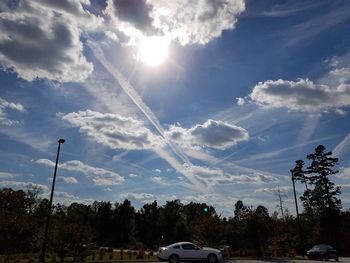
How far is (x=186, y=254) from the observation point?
2414 cm

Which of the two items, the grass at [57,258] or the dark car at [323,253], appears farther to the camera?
the dark car at [323,253]

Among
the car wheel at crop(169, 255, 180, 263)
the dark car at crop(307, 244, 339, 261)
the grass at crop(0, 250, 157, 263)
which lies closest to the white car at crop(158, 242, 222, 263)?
the car wheel at crop(169, 255, 180, 263)

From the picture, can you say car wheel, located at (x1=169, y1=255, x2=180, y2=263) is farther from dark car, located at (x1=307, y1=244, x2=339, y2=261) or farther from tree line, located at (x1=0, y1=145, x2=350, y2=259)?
dark car, located at (x1=307, y1=244, x2=339, y2=261)

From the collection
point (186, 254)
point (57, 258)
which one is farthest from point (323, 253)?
point (57, 258)

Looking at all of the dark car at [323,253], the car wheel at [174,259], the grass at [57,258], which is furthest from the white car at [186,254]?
the dark car at [323,253]

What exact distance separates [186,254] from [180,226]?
45.5m

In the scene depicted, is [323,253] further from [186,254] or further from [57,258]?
[57,258]

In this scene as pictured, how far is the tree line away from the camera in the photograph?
2850cm

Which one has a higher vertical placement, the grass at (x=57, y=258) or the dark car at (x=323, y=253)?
the dark car at (x=323, y=253)

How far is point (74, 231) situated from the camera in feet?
93.5

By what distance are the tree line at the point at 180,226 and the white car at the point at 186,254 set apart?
794cm

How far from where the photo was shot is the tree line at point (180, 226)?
28500 millimetres

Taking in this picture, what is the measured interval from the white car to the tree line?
794 cm

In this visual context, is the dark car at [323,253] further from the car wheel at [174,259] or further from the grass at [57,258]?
the car wheel at [174,259]
